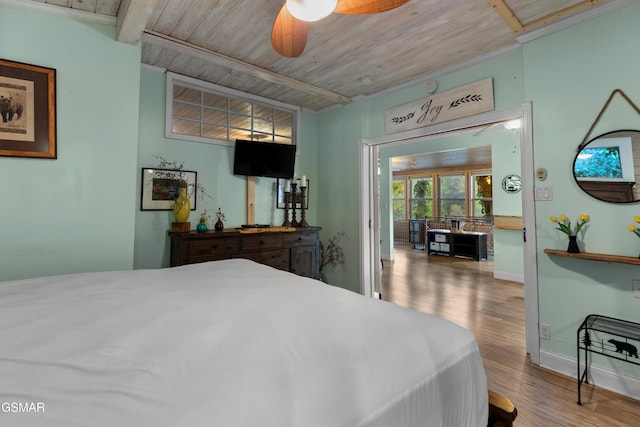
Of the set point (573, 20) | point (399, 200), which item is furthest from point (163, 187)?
point (399, 200)

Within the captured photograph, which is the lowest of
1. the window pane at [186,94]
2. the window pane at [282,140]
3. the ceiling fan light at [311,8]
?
the ceiling fan light at [311,8]

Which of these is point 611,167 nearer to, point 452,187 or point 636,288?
point 636,288

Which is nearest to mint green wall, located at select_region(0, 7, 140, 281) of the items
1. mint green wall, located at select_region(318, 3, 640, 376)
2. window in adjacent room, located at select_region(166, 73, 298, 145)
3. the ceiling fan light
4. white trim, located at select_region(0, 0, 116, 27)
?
white trim, located at select_region(0, 0, 116, 27)

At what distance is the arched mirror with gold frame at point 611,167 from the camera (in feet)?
6.08

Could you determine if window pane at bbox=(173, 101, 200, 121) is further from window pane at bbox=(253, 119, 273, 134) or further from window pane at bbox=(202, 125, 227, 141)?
window pane at bbox=(253, 119, 273, 134)

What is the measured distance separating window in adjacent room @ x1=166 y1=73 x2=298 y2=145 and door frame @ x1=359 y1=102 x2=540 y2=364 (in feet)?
3.83

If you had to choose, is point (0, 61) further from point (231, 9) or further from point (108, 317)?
point (108, 317)

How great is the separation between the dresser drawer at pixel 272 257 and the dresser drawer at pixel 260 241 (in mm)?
54

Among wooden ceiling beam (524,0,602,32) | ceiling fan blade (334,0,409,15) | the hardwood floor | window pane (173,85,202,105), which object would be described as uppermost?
wooden ceiling beam (524,0,602,32)

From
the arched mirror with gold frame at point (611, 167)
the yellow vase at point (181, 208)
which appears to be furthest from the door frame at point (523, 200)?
the yellow vase at point (181, 208)

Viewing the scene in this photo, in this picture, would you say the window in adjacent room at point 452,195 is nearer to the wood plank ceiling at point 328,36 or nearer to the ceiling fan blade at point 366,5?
the wood plank ceiling at point 328,36

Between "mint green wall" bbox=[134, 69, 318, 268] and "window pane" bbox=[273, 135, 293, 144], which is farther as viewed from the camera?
"window pane" bbox=[273, 135, 293, 144]

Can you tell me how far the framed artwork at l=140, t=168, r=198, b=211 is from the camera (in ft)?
9.14

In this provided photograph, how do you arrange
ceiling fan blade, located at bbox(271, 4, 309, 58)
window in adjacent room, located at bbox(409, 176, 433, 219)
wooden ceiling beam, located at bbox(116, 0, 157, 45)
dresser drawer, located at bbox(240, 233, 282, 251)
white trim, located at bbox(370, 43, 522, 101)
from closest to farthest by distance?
1. ceiling fan blade, located at bbox(271, 4, 309, 58)
2. wooden ceiling beam, located at bbox(116, 0, 157, 45)
3. white trim, located at bbox(370, 43, 522, 101)
4. dresser drawer, located at bbox(240, 233, 282, 251)
5. window in adjacent room, located at bbox(409, 176, 433, 219)
